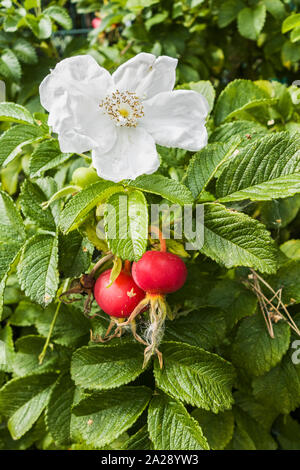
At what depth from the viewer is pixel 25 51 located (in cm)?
137

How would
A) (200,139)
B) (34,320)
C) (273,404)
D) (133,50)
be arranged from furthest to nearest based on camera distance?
(133,50)
(34,320)
(273,404)
(200,139)

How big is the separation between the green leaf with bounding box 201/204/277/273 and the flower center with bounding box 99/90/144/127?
213 millimetres

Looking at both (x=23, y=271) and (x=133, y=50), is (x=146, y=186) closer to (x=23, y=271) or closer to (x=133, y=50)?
(x=23, y=271)

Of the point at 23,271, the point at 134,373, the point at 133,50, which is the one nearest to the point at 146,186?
the point at 23,271

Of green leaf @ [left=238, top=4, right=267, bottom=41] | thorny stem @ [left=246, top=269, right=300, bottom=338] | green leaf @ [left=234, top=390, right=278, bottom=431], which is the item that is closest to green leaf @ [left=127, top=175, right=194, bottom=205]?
thorny stem @ [left=246, top=269, right=300, bottom=338]

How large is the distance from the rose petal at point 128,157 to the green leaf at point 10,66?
0.71 meters

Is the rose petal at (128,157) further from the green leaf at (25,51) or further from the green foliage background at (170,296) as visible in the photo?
the green leaf at (25,51)

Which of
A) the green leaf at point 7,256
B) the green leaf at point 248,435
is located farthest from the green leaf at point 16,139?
the green leaf at point 248,435

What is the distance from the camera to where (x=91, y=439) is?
85 centimetres

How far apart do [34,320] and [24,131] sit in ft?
1.70

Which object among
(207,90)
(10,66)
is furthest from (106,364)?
(10,66)

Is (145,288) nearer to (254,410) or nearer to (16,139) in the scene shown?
(16,139)

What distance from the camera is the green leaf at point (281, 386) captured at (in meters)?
0.98

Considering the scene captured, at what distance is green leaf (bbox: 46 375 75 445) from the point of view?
99 centimetres
